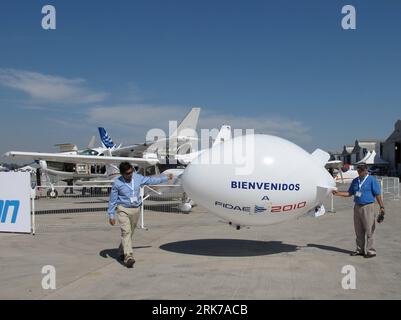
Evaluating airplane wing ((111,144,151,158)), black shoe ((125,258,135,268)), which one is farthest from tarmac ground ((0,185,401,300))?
airplane wing ((111,144,151,158))

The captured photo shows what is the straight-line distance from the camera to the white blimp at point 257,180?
715cm

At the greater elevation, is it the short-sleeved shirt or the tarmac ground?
the short-sleeved shirt

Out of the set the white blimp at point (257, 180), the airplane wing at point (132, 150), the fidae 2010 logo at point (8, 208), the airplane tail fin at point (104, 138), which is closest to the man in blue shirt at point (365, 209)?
the white blimp at point (257, 180)

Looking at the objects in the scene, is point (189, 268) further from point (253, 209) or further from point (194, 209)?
point (194, 209)

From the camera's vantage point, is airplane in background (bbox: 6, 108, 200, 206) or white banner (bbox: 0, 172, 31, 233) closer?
white banner (bbox: 0, 172, 31, 233)

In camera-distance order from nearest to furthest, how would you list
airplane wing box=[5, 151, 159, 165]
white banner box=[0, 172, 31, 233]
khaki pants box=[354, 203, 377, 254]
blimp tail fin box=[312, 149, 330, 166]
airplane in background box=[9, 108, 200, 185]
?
blimp tail fin box=[312, 149, 330, 166] < khaki pants box=[354, 203, 377, 254] < white banner box=[0, 172, 31, 233] < airplane wing box=[5, 151, 159, 165] < airplane in background box=[9, 108, 200, 185]

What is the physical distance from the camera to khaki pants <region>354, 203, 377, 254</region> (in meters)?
8.12

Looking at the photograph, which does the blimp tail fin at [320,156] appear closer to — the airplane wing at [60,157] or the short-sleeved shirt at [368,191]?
the short-sleeved shirt at [368,191]

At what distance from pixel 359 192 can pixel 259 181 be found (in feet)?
7.53

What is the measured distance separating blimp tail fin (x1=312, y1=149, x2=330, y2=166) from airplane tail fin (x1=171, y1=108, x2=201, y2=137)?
23437 mm

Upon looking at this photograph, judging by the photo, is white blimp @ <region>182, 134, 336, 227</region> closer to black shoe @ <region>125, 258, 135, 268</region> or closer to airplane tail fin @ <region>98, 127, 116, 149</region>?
black shoe @ <region>125, 258, 135, 268</region>

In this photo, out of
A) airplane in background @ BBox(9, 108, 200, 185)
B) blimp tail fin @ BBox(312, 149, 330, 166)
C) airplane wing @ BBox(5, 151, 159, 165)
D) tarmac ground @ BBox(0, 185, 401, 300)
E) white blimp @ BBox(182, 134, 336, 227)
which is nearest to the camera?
tarmac ground @ BBox(0, 185, 401, 300)

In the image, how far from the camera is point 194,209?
1703 centimetres
